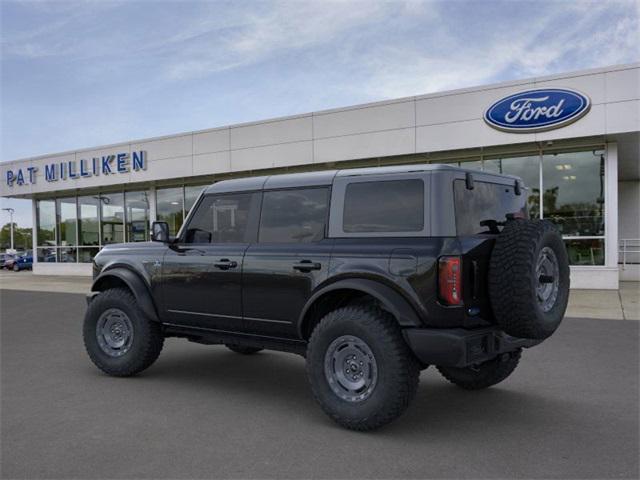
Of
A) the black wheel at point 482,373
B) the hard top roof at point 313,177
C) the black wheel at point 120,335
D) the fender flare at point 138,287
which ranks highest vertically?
the hard top roof at point 313,177

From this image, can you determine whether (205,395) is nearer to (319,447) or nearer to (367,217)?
(319,447)

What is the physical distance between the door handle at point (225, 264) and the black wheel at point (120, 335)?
46.8 inches

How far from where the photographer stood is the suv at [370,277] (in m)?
4.00

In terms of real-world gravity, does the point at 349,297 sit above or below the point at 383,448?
→ above

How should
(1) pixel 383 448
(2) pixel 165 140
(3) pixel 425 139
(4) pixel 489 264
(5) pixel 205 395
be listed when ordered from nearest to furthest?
1. (1) pixel 383 448
2. (4) pixel 489 264
3. (5) pixel 205 395
4. (3) pixel 425 139
5. (2) pixel 165 140

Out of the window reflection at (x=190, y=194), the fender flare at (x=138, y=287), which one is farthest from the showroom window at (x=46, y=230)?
the fender flare at (x=138, y=287)

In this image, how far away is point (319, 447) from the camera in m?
3.89

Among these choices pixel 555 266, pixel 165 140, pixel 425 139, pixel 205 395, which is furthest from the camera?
pixel 165 140

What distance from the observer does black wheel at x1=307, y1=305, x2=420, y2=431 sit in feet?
13.1

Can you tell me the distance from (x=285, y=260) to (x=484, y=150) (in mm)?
11704

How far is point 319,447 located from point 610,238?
12.2 metres

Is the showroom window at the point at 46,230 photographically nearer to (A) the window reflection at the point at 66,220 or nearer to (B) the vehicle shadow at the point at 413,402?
Answer: (A) the window reflection at the point at 66,220

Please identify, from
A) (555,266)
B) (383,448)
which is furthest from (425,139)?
(383,448)

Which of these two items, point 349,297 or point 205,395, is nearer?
point 349,297
